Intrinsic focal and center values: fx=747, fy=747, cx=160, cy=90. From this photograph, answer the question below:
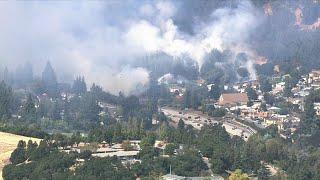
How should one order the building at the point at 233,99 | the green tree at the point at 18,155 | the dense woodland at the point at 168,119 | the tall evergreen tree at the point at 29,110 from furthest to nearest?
the building at the point at 233,99, the tall evergreen tree at the point at 29,110, the green tree at the point at 18,155, the dense woodland at the point at 168,119

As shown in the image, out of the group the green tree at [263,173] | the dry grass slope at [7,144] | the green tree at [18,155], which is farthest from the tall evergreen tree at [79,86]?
the green tree at [263,173]

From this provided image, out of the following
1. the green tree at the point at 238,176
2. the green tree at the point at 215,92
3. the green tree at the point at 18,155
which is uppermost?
the green tree at the point at 215,92

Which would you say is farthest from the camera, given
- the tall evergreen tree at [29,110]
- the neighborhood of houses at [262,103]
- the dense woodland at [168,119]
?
the neighborhood of houses at [262,103]

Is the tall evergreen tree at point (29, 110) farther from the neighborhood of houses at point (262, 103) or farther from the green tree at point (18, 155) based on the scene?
the green tree at point (18, 155)

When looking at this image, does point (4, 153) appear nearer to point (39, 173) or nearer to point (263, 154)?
point (39, 173)

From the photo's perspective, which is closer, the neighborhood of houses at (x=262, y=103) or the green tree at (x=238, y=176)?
the green tree at (x=238, y=176)

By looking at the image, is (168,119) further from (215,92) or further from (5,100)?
(5,100)
